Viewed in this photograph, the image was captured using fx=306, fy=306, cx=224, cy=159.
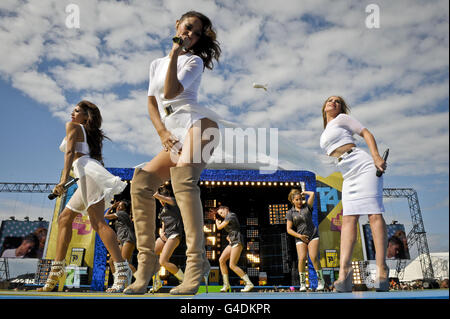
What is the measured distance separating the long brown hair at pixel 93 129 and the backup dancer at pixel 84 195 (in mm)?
25

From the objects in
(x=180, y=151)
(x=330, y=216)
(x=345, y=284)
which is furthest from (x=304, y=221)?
(x=330, y=216)

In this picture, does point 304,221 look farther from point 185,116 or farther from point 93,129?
point 185,116

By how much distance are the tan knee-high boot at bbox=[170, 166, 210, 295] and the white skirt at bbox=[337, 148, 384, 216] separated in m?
1.36

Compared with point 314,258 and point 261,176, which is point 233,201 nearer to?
point 261,176

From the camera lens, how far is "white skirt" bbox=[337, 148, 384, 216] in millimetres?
2367

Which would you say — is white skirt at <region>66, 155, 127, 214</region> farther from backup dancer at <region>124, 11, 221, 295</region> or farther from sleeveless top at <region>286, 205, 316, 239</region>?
sleeveless top at <region>286, 205, 316, 239</region>

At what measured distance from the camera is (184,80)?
1.87 metres

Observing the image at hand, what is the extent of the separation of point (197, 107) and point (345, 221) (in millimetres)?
1550

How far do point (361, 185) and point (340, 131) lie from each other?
0.48m

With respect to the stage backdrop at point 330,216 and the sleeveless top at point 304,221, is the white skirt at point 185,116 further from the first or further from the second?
the stage backdrop at point 330,216

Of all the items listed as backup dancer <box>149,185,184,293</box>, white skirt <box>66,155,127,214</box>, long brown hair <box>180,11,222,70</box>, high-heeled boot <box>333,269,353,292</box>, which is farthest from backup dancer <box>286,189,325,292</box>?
long brown hair <box>180,11,222,70</box>

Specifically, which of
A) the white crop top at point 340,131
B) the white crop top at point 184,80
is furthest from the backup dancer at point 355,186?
the white crop top at point 184,80

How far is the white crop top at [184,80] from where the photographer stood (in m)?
1.89
